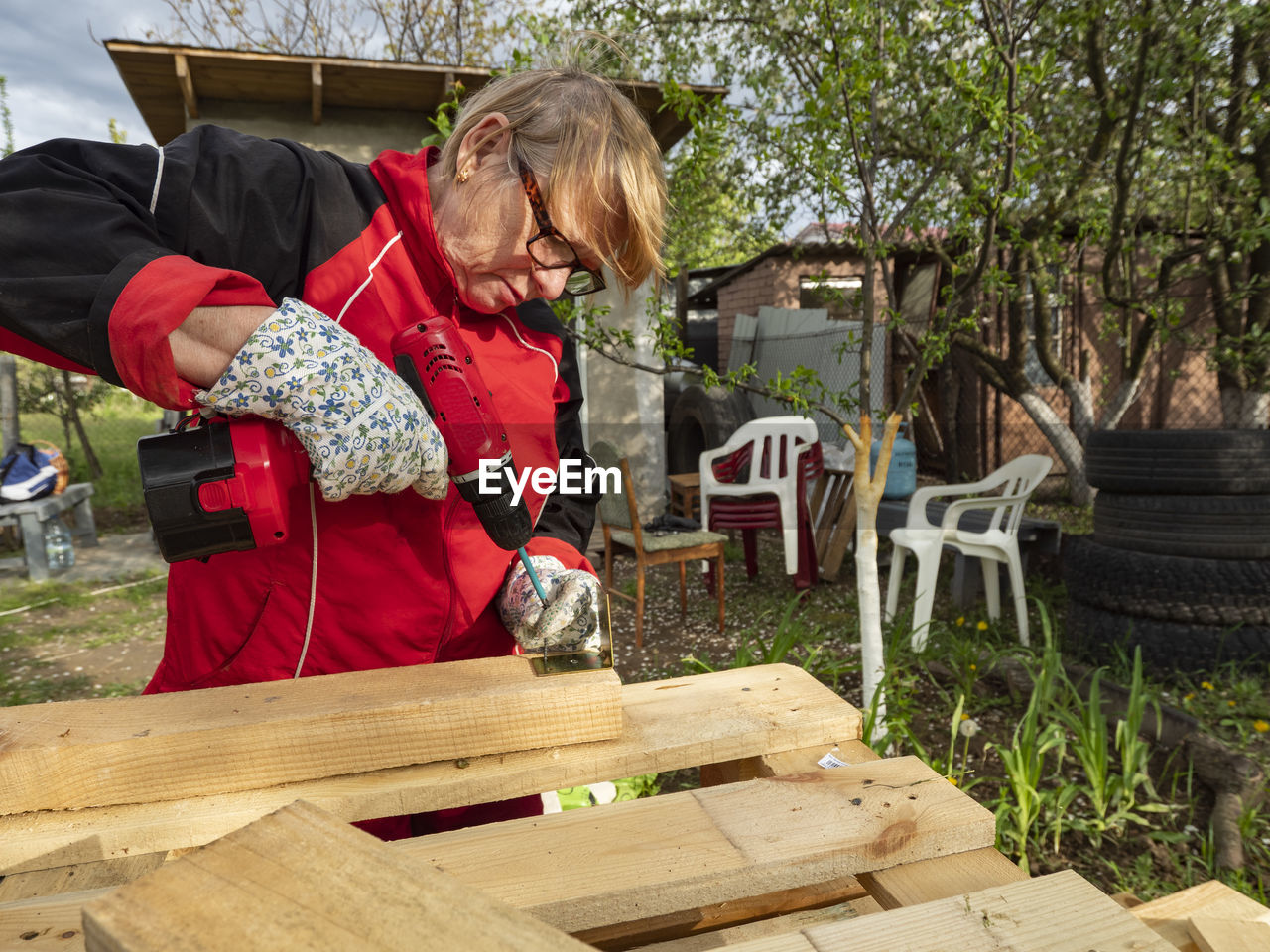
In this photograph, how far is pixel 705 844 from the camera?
2.69 ft

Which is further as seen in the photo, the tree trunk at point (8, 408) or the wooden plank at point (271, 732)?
the tree trunk at point (8, 408)

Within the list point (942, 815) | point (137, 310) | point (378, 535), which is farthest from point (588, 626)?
point (137, 310)

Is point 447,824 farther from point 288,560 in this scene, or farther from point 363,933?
point 363,933

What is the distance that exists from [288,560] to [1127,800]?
2886mm

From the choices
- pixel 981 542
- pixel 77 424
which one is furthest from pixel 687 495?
pixel 77 424

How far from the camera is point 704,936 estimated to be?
3.08 feet

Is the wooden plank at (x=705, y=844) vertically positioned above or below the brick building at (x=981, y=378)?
below

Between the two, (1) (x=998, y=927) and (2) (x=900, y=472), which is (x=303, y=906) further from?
(2) (x=900, y=472)

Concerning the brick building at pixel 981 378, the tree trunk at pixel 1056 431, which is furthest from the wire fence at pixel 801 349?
the tree trunk at pixel 1056 431

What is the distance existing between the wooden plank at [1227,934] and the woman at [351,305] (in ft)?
3.09

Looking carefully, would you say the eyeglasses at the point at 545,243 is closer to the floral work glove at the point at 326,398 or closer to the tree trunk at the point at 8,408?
the floral work glove at the point at 326,398

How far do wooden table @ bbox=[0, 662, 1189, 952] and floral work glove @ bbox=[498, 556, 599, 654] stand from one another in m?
0.23

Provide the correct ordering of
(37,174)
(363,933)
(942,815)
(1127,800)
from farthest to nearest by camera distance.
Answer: (1127,800), (37,174), (942,815), (363,933)

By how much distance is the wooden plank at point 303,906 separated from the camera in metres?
0.54
